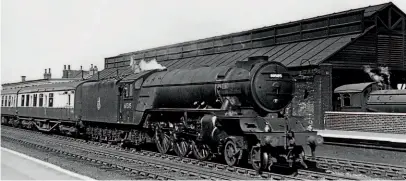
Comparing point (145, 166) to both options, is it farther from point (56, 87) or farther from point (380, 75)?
point (380, 75)

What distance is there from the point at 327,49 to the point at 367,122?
4.66 m

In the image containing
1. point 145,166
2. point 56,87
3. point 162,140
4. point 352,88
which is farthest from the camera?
point 56,87

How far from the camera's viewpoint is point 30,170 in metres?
11.3

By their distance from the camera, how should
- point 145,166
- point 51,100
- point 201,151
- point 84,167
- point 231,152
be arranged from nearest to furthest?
1. point 231,152
2. point 145,166
3. point 84,167
4. point 201,151
5. point 51,100

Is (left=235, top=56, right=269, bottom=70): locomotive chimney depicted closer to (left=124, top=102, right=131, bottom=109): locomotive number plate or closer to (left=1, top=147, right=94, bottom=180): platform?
(left=1, top=147, right=94, bottom=180): platform

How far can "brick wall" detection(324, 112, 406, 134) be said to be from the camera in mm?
15646

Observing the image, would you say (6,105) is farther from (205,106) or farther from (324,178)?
(324,178)

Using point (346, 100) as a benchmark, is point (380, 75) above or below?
above

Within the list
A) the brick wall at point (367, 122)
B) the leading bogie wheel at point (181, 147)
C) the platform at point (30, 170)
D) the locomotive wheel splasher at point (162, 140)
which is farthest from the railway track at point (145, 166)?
the brick wall at point (367, 122)

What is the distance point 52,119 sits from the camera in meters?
25.0

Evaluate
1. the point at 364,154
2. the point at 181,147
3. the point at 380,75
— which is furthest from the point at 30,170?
the point at 380,75

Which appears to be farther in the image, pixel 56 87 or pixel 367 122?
pixel 56 87

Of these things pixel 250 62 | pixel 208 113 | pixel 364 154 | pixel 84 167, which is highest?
pixel 250 62

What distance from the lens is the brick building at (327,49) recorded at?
754 inches
